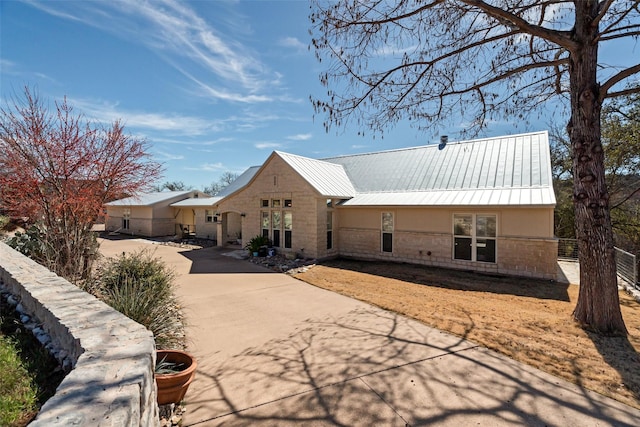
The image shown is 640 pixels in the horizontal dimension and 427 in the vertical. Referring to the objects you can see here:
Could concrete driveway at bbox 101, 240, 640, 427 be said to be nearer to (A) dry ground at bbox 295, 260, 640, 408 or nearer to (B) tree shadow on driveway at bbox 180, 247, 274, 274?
(A) dry ground at bbox 295, 260, 640, 408

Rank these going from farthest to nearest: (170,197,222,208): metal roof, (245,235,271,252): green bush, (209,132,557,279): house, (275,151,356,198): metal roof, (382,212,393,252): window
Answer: (170,197,222,208): metal roof, (245,235,271,252): green bush, (275,151,356,198): metal roof, (382,212,393,252): window, (209,132,557,279): house

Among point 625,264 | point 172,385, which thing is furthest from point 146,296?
point 625,264

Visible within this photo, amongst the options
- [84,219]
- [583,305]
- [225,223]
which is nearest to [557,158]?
[583,305]

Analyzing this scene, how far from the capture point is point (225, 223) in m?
19.5

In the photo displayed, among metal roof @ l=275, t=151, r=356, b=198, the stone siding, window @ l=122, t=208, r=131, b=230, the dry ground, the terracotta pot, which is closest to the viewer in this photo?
the terracotta pot

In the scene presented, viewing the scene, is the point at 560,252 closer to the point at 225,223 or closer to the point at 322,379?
the point at 322,379

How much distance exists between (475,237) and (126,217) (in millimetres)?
28982

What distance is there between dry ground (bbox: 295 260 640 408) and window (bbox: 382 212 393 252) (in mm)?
1376

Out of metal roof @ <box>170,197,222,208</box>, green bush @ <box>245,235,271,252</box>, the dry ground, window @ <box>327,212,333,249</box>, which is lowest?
the dry ground

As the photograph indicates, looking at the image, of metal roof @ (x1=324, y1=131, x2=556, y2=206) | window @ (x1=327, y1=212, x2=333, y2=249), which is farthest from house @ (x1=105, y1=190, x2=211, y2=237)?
metal roof @ (x1=324, y1=131, x2=556, y2=206)

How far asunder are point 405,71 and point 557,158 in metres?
20.6

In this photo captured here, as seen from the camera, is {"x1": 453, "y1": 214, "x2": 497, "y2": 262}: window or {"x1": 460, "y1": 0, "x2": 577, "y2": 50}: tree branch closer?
{"x1": 460, "y1": 0, "x2": 577, "y2": 50}: tree branch

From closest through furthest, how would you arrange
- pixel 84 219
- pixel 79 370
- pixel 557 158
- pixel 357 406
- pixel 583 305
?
pixel 79 370
pixel 357 406
pixel 583 305
pixel 84 219
pixel 557 158

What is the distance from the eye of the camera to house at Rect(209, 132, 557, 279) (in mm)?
11055
